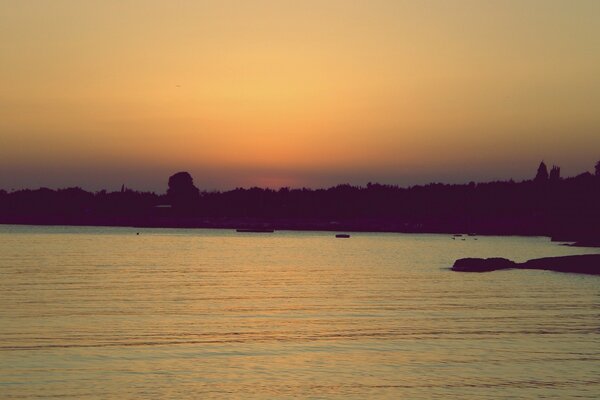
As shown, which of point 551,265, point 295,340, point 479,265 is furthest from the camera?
point 551,265

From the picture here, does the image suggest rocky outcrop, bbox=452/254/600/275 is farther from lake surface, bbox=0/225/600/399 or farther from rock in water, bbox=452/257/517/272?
lake surface, bbox=0/225/600/399

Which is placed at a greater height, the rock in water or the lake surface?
the rock in water

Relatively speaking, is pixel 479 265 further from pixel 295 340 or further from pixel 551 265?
pixel 295 340

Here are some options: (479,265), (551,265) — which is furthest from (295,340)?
(551,265)

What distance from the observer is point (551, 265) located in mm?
116625

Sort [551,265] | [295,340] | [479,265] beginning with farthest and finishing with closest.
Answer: [551,265] → [479,265] → [295,340]

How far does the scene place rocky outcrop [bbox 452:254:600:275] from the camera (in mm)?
109106

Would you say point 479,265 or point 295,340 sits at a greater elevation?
point 479,265

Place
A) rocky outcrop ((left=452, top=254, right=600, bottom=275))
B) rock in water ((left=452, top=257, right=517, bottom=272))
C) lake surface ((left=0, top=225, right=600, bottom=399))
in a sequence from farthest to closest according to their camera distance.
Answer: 1. rock in water ((left=452, top=257, right=517, bottom=272))
2. rocky outcrop ((left=452, top=254, right=600, bottom=275))
3. lake surface ((left=0, top=225, right=600, bottom=399))

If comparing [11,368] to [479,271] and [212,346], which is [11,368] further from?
[479,271]

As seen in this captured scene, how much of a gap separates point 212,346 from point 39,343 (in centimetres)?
888

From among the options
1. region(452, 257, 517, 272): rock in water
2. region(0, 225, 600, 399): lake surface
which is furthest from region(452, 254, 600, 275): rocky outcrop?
region(0, 225, 600, 399): lake surface

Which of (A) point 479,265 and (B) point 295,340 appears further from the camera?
(A) point 479,265

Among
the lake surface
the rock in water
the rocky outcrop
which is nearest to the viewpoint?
the lake surface
